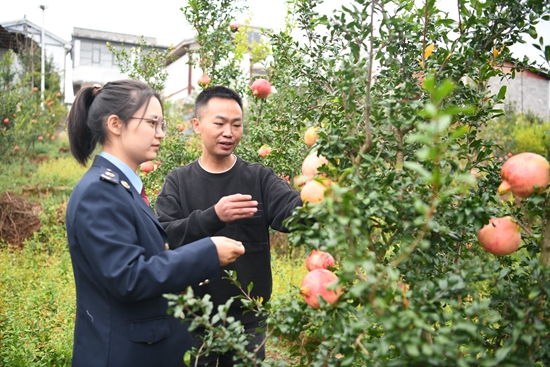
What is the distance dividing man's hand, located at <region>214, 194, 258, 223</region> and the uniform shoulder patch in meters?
0.43

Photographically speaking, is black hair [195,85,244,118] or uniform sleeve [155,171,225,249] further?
black hair [195,85,244,118]

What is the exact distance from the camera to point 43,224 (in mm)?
6457

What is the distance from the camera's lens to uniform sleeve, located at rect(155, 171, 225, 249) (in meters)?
1.87

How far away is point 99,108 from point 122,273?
65 centimetres

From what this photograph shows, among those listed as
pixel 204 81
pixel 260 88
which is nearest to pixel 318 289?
pixel 260 88

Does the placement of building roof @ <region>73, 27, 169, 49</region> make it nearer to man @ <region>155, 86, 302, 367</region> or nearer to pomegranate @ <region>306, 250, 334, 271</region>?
man @ <region>155, 86, 302, 367</region>

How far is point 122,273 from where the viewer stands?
1.29 metres

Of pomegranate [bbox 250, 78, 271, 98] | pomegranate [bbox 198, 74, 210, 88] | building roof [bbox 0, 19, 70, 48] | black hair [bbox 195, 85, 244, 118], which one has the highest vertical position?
building roof [bbox 0, 19, 70, 48]

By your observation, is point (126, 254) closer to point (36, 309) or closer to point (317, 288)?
point (317, 288)

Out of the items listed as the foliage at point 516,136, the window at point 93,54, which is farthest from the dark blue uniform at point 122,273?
the window at point 93,54

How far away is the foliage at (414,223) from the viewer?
97 cm

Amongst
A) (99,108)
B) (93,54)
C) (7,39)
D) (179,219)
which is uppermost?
(93,54)

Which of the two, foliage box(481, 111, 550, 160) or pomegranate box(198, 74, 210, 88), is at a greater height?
pomegranate box(198, 74, 210, 88)

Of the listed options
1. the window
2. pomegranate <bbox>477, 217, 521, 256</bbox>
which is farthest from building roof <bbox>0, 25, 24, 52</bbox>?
pomegranate <bbox>477, 217, 521, 256</bbox>
